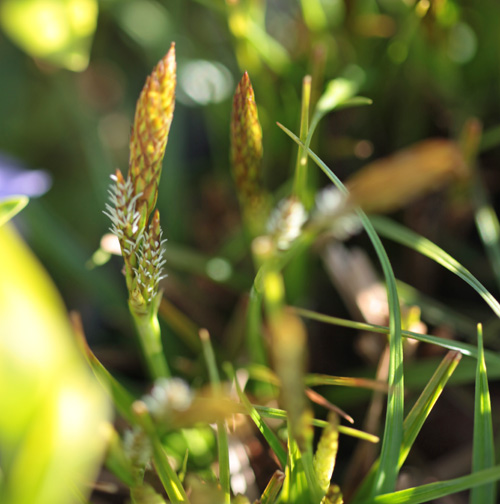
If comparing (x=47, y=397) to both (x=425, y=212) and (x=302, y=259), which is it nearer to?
(x=302, y=259)

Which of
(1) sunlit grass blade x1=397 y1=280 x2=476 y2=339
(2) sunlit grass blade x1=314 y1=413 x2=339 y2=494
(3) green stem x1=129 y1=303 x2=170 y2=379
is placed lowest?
(2) sunlit grass blade x1=314 y1=413 x2=339 y2=494

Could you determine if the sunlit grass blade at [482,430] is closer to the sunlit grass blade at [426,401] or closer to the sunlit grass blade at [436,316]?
the sunlit grass blade at [426,401]

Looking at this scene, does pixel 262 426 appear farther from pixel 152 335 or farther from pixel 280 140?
pixel 280 140

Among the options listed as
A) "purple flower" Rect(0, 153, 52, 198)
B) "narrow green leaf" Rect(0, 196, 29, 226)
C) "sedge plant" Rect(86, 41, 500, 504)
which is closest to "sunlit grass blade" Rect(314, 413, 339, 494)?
"sedge plant" Rect(86, 41, 500, 504)

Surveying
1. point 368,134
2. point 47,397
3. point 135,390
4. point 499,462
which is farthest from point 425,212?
point 47,397

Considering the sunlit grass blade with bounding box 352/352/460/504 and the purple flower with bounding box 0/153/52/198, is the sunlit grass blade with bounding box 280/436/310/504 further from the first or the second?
the purple flower with bounding box 0/153/52/198

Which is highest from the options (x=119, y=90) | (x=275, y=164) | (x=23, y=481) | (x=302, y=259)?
(x=119, y=90)
